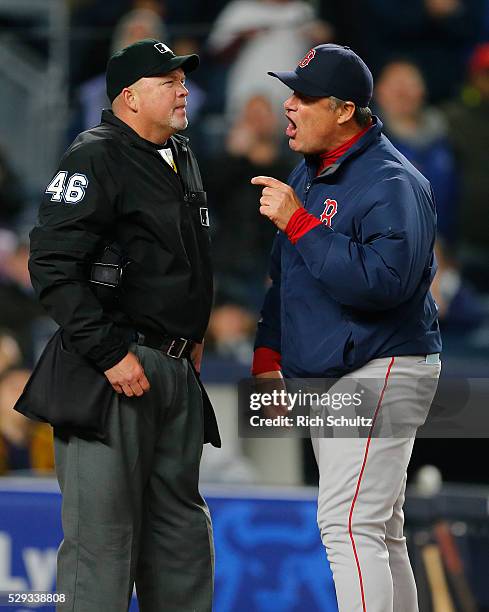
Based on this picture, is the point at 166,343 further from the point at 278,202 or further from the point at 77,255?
the point at 278,202

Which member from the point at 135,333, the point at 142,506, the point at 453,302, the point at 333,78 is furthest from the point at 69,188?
the point at 453,302

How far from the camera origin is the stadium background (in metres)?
5.05

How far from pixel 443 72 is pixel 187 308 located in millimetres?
5129

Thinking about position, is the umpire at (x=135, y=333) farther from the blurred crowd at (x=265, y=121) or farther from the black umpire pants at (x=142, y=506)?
the blurred crowd at (x=265, y=121)

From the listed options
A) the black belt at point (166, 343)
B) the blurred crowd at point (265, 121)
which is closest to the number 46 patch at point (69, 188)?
the black belt at point (166, 343)

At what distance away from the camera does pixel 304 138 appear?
3.56 m

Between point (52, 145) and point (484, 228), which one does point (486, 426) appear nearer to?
point (484, 228)

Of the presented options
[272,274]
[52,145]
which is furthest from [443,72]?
[272,274]

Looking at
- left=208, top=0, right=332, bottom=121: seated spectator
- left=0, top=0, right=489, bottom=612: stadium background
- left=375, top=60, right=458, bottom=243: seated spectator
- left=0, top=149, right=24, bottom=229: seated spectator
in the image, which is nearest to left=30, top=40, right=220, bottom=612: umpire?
left=0, top=0, right=489, bottom=612: stadium background

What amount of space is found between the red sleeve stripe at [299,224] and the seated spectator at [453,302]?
372cm

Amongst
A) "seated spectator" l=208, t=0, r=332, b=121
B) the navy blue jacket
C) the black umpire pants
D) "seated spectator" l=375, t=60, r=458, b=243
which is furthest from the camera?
"seated spectator" l=208, t=0, r=332, b=121

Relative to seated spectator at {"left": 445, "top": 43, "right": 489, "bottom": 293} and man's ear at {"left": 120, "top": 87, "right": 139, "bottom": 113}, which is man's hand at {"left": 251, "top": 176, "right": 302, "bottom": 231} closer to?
man's ear at {"left": 120, "top": 87, "right": 139, "bottom": 113}

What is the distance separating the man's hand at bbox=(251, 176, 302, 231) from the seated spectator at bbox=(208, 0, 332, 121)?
4050 mm

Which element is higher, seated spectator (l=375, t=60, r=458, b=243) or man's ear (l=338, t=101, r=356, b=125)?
seated spectator (l=375, t=60, r=458, b=243)
